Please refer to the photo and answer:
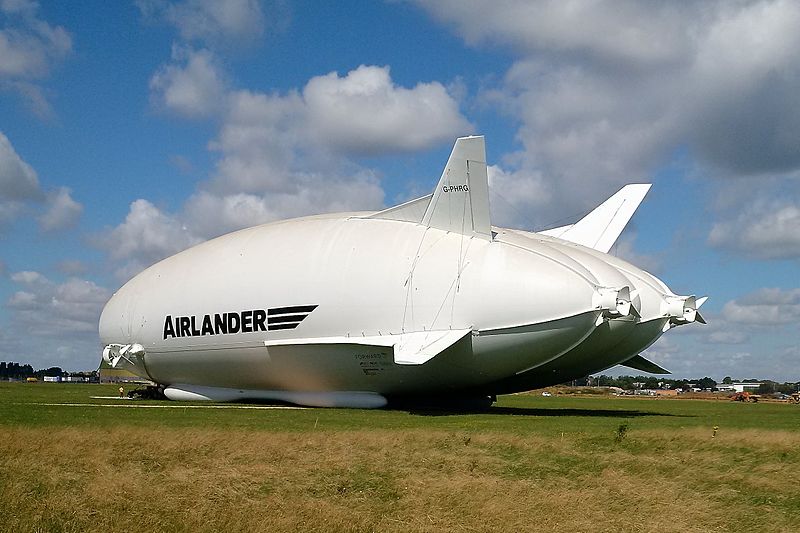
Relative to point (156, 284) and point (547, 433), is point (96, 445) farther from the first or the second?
point (156, 284)

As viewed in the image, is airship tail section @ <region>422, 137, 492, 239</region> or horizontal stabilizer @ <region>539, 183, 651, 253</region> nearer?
airship tail section @ <region>422, 137, 492, 239</region>

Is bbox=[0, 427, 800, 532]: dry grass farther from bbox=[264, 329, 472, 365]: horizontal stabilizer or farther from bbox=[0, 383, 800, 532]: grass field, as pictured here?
bbox=[264, 329, 472, 365]: horizontal stabilizer

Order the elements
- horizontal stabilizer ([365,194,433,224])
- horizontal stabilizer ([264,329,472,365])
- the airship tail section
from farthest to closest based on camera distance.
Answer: horizontal stabilizer ([365,194,433,224]), the airship tail section, horizontal stabilizer ([264,329,472,365])

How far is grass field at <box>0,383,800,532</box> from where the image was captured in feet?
56.2

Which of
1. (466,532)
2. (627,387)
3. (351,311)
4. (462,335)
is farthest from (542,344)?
(627,387)

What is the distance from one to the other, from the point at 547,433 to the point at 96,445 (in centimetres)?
1501

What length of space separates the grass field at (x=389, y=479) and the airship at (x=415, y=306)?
8.37 metres

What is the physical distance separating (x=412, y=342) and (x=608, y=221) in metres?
17.9

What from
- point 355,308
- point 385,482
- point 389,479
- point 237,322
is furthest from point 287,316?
point 385,482

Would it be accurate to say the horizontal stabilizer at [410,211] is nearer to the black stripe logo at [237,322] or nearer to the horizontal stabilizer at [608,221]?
the black stripe logo at [237,322]

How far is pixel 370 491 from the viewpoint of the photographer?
792 inches

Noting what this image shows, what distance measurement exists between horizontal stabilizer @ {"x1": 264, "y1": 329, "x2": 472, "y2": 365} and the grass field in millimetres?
7593

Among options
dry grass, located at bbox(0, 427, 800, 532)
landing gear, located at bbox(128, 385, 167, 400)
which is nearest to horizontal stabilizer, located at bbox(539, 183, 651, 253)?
dry grass, located at bbox(0, 427, 800, 532)

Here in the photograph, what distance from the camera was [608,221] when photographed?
5297 cm
